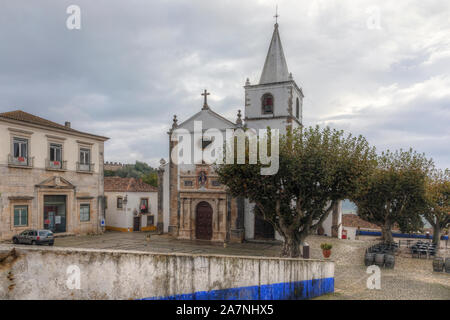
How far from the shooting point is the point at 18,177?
2608cm

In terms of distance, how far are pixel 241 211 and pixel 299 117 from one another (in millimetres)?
11918

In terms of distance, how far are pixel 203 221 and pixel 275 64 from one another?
55.6 feet

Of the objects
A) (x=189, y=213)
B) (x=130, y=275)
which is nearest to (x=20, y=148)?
(x=189, y=213)

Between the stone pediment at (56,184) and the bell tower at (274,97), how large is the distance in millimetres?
17791

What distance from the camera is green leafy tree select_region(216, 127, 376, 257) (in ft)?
58.4

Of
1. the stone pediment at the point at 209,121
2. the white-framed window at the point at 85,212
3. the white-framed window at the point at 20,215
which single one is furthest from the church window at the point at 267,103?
the white-framed window at the point at 20,215

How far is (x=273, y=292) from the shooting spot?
8414 mm

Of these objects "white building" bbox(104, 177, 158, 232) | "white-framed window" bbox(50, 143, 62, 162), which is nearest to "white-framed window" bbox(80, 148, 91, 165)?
"white-framed window" bbox(50, 143, 62, 162)

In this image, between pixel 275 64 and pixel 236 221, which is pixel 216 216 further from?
pixel 275 64

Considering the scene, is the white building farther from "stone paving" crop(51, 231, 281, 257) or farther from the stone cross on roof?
the stone cross on roof

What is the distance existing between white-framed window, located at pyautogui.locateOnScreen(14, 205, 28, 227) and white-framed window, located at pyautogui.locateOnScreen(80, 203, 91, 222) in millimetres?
5274

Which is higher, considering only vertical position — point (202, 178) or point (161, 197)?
point (202, 178)

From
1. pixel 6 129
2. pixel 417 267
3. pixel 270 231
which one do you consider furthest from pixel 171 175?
pixel 417 267
